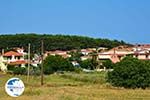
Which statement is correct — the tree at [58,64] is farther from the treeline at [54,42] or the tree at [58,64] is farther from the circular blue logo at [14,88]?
the circular blue logo at [14,88]

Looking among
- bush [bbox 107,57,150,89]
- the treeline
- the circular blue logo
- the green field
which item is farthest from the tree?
the circular blue logo

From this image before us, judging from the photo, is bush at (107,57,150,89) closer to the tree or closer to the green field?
the green field

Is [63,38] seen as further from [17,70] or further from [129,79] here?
[129,79]

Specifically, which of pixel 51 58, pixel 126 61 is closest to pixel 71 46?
pixel 51 58

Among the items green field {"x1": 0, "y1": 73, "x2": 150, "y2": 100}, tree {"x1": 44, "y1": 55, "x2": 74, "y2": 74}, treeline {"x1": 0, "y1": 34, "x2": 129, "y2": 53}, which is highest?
treeline {"x1": 0, "y1": 34, "x2": 129, "y2": 53}

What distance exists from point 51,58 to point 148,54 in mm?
32358

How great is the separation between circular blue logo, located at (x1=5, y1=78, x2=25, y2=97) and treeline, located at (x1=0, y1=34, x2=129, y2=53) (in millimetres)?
142716

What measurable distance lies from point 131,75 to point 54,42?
133m

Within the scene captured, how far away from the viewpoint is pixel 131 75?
47.2 meters

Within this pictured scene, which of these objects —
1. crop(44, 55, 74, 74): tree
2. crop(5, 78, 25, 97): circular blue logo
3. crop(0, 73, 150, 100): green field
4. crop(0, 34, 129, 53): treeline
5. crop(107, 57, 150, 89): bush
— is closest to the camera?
crop(5, 78, 25, 97): circular blue logo

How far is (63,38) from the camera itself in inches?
7264

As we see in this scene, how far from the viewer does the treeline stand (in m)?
171

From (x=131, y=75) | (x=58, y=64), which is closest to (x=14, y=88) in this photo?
(x=131, y=75)

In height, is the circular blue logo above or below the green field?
above
